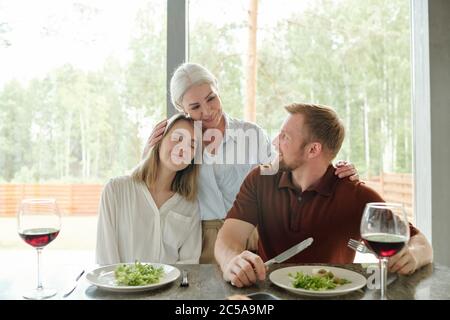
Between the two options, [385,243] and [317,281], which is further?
[317,281]

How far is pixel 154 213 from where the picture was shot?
199 cm

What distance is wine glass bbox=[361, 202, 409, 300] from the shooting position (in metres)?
1.10

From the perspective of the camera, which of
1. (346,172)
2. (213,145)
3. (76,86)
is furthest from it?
(76,86)

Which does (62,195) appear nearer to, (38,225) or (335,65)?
(38,225)

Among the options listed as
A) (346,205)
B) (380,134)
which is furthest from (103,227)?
(380,134)

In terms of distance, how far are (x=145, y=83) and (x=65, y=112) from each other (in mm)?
480

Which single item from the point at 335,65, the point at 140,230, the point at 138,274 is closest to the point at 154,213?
the point at 140,230

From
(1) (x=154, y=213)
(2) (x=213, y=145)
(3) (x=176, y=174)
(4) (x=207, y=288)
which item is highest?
(2) (x=213, y=145)

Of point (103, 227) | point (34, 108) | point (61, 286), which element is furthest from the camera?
point (34, 108)

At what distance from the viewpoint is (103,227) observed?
6.53 feet

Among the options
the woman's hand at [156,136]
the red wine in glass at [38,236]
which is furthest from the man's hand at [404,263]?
the woman's hand at [156,136]

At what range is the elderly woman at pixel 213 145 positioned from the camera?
2068 mm

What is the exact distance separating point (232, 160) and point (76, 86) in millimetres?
1008
